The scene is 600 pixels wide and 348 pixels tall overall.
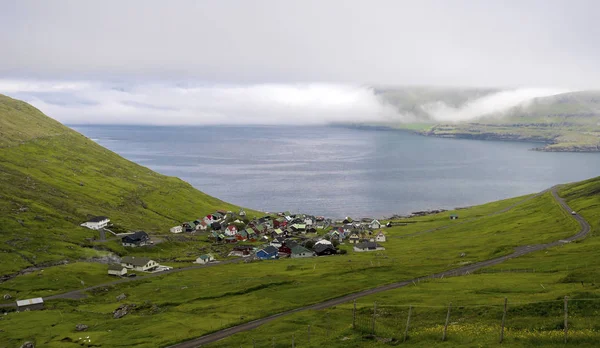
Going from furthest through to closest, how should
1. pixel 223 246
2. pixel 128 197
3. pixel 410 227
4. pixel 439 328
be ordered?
pixel 128 197 < pixel 410 227 < pixel 223 246 < pixel 439 328

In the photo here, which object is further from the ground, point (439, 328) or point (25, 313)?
point (439, 328)

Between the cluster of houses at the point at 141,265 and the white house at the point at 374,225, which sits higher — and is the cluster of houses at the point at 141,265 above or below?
above

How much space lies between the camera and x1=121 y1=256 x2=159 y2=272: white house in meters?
111

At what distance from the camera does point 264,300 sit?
70938 mm

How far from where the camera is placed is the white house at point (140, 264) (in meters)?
111

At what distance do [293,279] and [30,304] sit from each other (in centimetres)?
4602

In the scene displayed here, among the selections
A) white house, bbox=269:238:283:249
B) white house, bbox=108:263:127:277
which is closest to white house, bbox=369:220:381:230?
white house, bbox=269:238:283:249

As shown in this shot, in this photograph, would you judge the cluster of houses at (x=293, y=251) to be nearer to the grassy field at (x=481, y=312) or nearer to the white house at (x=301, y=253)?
the white house at (x=301, y=253)

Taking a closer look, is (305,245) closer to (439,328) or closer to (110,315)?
(110,315)

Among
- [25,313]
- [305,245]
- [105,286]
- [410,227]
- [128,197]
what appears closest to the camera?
[25,313]

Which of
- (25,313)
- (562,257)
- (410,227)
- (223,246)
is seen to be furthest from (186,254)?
(562,257)

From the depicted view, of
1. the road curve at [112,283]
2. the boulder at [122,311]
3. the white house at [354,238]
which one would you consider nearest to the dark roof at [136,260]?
the road curve at [112,283]

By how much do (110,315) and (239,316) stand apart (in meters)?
25.0

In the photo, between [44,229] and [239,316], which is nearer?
[239,316]
